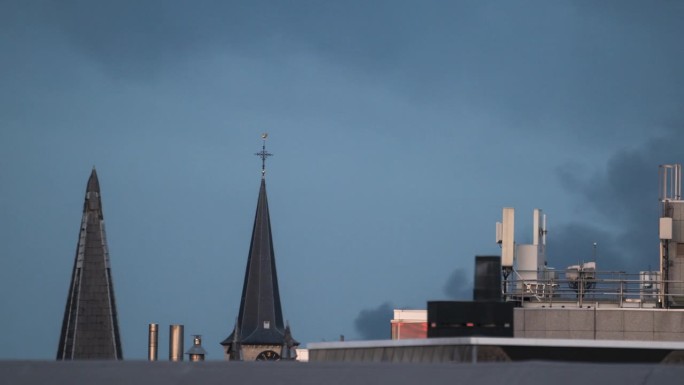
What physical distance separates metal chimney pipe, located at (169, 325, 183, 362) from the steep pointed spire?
8730 mm

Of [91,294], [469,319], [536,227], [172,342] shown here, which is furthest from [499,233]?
[91,294]

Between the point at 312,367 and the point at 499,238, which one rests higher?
the point at 499,238

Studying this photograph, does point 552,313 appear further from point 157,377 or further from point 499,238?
point 157,377

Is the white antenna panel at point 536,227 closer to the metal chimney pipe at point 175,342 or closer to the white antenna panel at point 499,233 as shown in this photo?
the white antenna panel at point 499,233

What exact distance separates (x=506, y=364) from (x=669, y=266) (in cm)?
4373

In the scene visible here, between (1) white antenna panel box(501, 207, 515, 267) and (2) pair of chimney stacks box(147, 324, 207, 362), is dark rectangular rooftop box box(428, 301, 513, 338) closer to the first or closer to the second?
(1) white antenna panel box(501, 207, 515, 267)

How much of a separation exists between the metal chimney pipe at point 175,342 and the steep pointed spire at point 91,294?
873 centimetres

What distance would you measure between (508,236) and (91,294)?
60.5 meters

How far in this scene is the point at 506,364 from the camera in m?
24.4

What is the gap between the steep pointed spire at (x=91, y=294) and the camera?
11638cm

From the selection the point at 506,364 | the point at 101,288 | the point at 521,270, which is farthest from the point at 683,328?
the point at 101,288

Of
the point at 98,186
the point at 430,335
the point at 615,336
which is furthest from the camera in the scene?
the point at 98,186

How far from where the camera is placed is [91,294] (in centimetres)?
11738

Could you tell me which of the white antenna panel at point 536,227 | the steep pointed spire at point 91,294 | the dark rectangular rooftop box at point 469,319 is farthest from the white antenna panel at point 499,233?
the steep pointed spire at point 91,294
